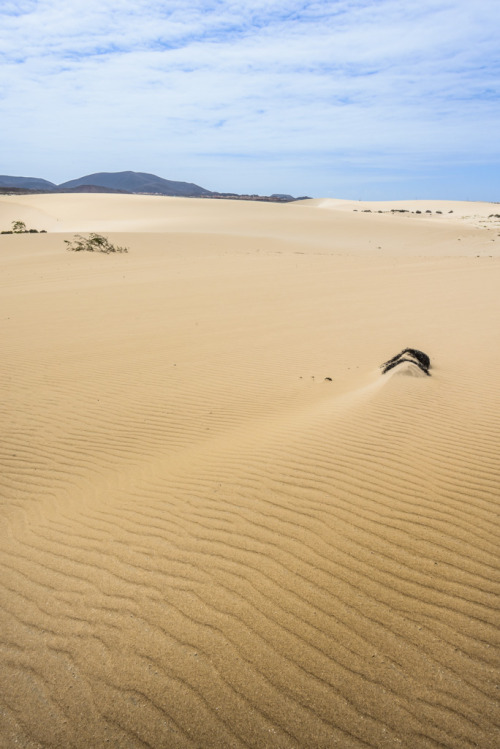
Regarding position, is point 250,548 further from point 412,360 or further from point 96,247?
point 96,247

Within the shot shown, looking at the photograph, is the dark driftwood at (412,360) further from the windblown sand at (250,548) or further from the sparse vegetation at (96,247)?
the sparse vegetation at (96,247)

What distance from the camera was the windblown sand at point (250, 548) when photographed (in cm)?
246

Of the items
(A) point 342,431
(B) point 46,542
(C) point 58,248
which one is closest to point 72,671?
(B) point 46,542

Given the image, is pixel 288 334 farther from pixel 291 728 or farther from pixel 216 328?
pixel 291 728

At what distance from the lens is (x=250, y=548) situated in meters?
3.43

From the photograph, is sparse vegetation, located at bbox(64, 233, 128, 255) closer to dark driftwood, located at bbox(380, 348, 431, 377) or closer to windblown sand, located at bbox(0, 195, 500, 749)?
windblown sand, located at bbox(0, 195, 500, 749)

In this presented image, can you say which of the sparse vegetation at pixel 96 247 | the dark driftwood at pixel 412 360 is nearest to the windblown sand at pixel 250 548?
the dark driftwood at pixel 412 360

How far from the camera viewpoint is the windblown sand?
246cm

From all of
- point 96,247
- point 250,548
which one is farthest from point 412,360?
point 96,247

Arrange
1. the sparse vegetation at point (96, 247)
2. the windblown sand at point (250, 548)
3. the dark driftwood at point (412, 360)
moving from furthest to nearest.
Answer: the sparse vegetation at point (96, 247) → the dark driftwood at point (412, 360) → the windblown sand at point (250, 548)

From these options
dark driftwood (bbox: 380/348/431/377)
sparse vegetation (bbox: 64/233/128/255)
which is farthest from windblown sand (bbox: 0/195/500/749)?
sparse vegetation (bbox: 64/233/128/255)

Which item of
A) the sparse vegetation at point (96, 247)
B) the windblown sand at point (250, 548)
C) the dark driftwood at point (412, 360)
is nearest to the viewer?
the windblown sand at point (250, 548)

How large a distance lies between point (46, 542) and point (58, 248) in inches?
999

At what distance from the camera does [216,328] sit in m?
11.6
